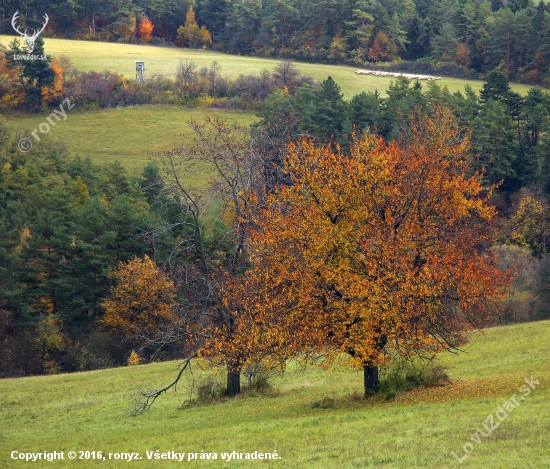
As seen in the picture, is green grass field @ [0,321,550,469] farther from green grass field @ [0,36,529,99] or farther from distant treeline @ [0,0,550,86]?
distant treeline @ [0,0,550,86]

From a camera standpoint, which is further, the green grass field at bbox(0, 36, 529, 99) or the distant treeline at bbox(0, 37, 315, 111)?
the green grass field at bbox(0, 36, 529, 99)

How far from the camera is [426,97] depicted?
92.4 m

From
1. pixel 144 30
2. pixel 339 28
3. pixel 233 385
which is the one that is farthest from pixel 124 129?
pixel 233 385

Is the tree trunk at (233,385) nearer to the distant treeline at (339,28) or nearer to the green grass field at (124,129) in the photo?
the green grass field at (124,129)

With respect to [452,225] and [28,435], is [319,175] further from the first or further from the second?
[28,435]

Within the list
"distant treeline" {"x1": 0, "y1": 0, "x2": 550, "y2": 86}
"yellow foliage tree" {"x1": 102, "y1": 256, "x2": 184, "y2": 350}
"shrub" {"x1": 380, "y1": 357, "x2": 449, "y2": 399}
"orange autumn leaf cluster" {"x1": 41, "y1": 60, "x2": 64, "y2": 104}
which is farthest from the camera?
"distant treeline" {"x1": 0, "y1": 0, "x2": 550, "y2": 86}

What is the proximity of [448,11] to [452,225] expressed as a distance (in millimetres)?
112314

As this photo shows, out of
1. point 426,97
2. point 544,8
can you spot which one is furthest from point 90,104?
point 544,8

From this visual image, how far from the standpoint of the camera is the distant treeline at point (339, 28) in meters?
116

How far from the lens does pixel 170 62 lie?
5094 inches

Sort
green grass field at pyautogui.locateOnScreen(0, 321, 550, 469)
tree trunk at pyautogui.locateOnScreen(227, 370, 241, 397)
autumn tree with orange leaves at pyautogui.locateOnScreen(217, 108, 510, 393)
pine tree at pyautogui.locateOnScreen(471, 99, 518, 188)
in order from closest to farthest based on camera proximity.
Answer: green grass field at pyautogui.locateOnScreen(0, 321, 550, 469) → autumn tree with orange leaves at pyautogui.locateOnScreen(217, 108, 510, 393) → tree trunk at pyautogui.locateOnScreen(227, 370, 241, 397) → pine tree at pyautogui.locateOnScreen(471, 99, 518, 188)

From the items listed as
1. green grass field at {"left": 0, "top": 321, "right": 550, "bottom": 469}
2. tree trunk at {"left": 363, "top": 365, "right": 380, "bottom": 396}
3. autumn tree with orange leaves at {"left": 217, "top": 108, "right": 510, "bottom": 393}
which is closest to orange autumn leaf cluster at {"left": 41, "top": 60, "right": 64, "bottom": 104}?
green grass field at {"left": 0, "top": 321, "right": 550, "bottom": 469}

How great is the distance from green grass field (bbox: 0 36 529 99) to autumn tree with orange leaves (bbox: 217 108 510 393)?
277ft

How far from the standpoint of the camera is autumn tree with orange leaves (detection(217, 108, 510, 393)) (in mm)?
24812
